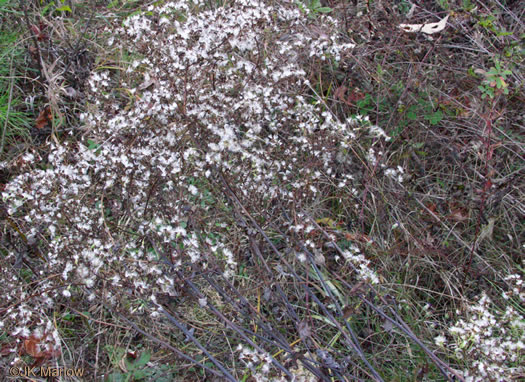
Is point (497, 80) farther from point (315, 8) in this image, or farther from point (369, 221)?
point (315, 8)

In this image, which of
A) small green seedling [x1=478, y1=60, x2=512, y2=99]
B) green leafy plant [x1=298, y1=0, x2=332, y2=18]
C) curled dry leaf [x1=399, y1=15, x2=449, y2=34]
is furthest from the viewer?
green leafy plant [x1=298, y1=0, x2=332, y2=18]

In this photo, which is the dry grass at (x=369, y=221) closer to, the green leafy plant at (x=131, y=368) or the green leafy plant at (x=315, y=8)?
the green leafy plant at (x=131, y=368)

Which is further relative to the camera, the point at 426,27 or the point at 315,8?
the point at 315,8

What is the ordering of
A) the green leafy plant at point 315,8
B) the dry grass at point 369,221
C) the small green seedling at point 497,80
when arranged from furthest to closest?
the green leafy plant at point 315,8 → the small green seedling at point 497,80 → the dry grass at point 369,221

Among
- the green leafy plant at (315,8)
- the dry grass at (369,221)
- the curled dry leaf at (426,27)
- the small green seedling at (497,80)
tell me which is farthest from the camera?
the green leafy plant at (315,8)

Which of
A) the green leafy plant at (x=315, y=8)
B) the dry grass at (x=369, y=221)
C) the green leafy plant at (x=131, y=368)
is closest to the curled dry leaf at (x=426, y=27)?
the dry grass at (x=369, y=221)

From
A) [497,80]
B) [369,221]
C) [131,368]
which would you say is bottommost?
[131,368]

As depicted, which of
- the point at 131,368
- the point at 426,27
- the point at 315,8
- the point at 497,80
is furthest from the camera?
the point at 315,8

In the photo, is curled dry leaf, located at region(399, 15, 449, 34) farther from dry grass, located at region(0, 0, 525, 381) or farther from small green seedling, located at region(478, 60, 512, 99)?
small green seedling, located at region(478, 60, 512, 99)

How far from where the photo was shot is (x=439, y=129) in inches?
121

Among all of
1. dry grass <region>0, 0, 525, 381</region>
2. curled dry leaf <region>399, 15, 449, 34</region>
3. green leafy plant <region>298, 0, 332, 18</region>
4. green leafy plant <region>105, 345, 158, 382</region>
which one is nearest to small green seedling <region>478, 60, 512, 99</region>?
dry grass <region>0, 0, 525, 381</region>

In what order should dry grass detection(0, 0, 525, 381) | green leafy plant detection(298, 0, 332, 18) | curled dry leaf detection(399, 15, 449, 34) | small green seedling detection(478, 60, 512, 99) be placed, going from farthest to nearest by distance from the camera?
green leafy plant detection(298, 0, 332, 18)
curled dry leaf detection(399, 15, 449, 34)
small green seedling detection(478, 60, 512, 99)
dry grass detection(0, 0, 525, 381)

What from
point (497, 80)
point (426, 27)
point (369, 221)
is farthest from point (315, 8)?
point (369, 221)

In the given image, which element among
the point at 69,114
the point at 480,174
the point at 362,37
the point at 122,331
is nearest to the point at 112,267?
the point at 122,331
